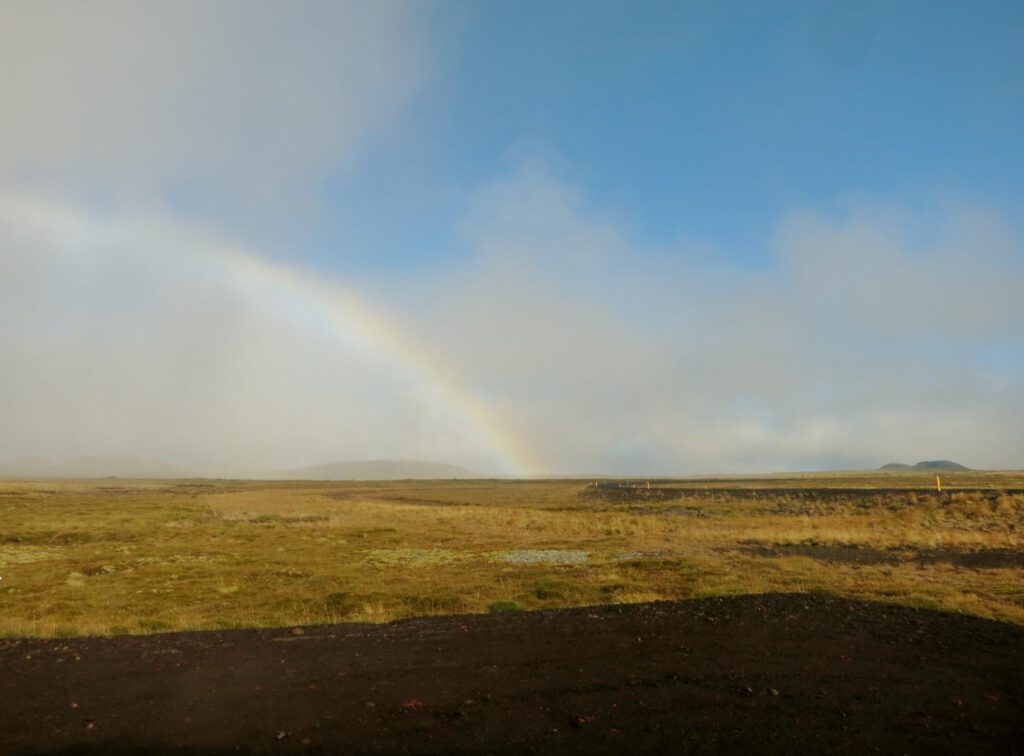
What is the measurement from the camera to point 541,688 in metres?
8.95

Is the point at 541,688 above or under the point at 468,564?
above

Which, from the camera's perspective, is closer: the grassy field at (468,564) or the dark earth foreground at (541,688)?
the dark earth foreground at (541,688)

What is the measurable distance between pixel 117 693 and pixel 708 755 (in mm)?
7611

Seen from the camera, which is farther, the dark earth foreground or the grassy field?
the grassy field

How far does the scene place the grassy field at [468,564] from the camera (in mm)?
18656

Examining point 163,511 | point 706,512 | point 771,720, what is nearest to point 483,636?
point 771,720

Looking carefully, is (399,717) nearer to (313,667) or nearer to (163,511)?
(313,667)

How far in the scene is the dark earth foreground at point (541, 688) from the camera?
24.1 feet

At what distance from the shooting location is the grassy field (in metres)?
18.7

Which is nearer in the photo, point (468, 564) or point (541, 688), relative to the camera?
point (541, 688)

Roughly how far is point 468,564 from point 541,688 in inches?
809

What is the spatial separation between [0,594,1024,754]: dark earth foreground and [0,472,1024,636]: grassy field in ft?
16.3

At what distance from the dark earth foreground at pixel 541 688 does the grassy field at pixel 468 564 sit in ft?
16.3

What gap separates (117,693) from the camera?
29.5 ft
